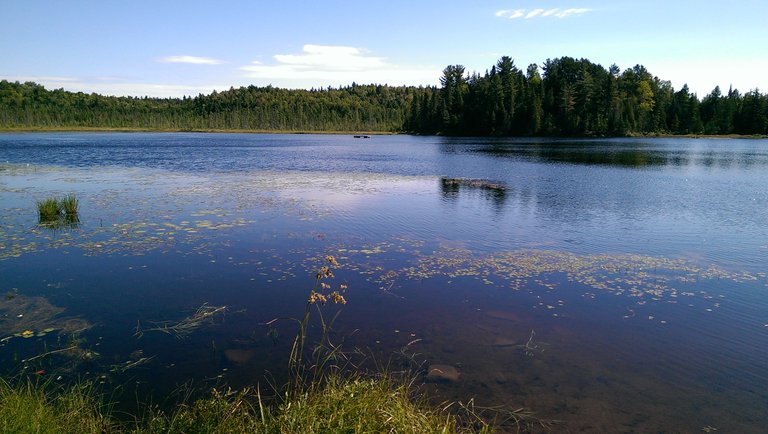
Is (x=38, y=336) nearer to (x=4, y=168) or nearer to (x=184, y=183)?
(x=184, y=183)

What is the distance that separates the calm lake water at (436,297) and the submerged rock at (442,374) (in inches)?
1.9

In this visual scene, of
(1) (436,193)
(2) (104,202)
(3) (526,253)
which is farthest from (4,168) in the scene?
(3) (526,253)

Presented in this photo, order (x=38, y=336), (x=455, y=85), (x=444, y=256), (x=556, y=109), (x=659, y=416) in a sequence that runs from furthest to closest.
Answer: (x=455, y=85), (x=556, y=109), (x=444, y=256), (x=38, y=336), (x=659, y=416)

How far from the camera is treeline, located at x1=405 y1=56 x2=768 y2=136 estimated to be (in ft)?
331

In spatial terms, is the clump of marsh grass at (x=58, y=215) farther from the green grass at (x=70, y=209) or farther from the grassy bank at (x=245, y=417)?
the grassy bank at (x=245, y=417)

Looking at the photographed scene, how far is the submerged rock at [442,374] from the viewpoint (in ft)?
21.7

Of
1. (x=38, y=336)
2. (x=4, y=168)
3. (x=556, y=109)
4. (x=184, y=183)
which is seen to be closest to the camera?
(x=38, y=336)

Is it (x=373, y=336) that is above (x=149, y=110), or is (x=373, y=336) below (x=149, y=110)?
below

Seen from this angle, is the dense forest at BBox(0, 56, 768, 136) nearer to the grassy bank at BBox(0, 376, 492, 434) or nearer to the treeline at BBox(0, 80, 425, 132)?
the treeline at BBox(0, 80, 425, 132)

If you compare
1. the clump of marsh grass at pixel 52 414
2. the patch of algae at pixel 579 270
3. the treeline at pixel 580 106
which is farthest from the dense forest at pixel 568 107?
the clump of marsh grass at pixel 52 414

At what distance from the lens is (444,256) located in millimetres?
12719

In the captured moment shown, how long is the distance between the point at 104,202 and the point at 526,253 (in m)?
16.7

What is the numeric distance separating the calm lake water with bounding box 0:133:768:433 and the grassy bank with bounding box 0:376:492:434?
76 centimetres

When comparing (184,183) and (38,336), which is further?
(184,183)
